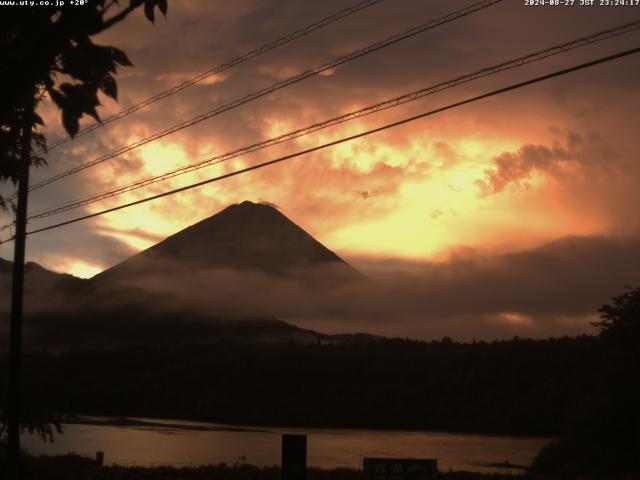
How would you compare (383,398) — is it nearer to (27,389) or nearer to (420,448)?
(420,448)

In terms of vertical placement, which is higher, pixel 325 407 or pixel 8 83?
pixel 8 83

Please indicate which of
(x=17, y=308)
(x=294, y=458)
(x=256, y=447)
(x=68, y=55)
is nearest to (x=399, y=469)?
(x=294, y=458)

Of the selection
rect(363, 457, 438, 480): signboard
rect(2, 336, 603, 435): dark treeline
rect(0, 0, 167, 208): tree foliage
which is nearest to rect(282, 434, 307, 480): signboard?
rect(363, 457, 438, 480): signboard

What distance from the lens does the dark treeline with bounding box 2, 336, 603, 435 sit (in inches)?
5482

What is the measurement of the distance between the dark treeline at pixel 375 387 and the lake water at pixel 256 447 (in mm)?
16383

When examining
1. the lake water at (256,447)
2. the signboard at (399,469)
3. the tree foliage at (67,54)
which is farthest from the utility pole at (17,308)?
the lake water at (256,447)

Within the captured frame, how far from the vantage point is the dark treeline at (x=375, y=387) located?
139250 mm

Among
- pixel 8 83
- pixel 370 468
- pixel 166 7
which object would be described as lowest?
pixel 370 468

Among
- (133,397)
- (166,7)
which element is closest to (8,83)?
(166,7)

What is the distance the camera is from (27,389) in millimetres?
33469

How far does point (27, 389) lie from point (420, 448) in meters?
72.4

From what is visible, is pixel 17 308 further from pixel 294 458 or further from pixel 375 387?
pixel 375 387

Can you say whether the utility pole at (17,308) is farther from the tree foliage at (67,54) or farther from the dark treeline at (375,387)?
the dark treeline at (375,387)

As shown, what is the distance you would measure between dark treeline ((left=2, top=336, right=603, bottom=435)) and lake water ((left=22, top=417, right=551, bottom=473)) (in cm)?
1638
